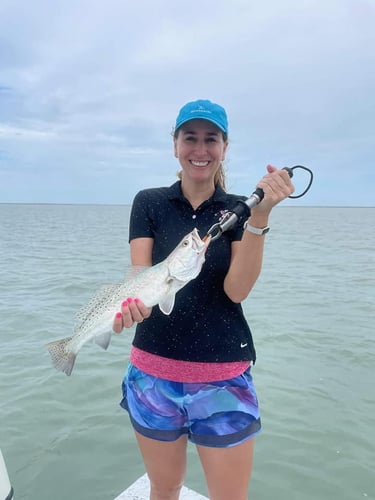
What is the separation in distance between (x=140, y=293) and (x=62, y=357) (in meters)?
0.73

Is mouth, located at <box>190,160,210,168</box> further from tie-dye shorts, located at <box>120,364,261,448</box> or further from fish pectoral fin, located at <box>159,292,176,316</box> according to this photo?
tie-dye shorts, located at <box>120,364,261,448</box>

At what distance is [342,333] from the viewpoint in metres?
10.1

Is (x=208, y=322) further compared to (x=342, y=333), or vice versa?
(x=342, y=333)

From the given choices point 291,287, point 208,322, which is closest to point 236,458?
point 208,322

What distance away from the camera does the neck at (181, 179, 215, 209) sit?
3.10 metres

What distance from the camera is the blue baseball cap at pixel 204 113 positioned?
290cm

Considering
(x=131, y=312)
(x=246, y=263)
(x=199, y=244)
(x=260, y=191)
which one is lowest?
(x=131, y=312)

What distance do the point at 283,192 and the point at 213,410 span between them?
4.42 ft

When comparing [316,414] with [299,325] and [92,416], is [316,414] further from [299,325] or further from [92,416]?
[299,325]

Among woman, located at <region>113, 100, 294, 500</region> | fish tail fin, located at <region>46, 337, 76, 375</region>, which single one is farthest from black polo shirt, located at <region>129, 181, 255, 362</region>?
fish tail fin, located at <region>46, 337, 76, 375</region>

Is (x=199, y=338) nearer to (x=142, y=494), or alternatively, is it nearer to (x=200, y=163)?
(x=200, y=163)

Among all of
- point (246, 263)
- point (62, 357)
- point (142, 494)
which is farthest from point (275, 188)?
point (142, 494)

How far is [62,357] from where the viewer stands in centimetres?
307

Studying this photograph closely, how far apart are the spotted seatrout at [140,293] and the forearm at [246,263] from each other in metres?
0.23
